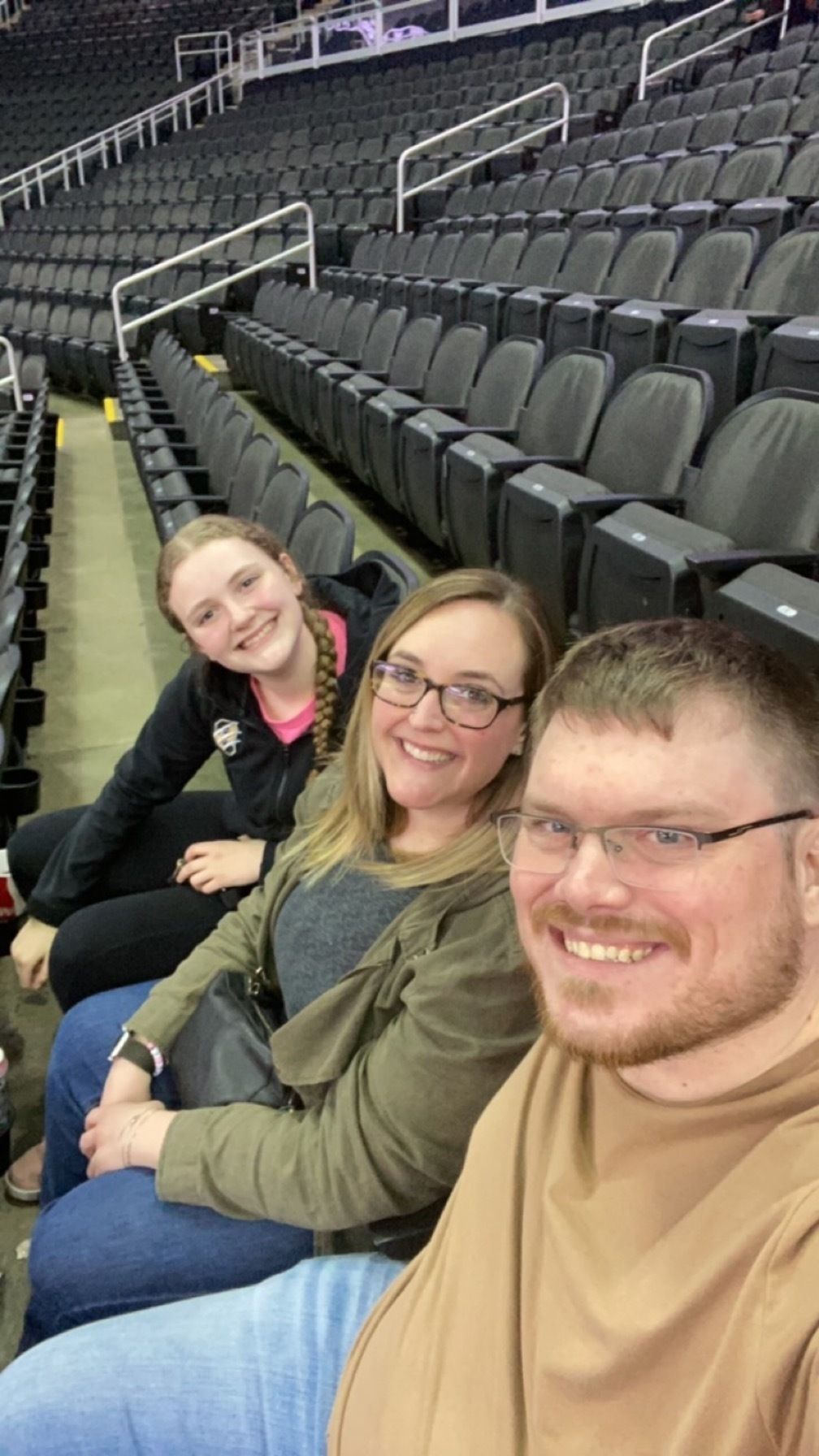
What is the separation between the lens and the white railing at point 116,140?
18.7ft

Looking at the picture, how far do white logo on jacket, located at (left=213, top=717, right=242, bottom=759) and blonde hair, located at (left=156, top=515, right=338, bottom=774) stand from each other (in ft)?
0.20

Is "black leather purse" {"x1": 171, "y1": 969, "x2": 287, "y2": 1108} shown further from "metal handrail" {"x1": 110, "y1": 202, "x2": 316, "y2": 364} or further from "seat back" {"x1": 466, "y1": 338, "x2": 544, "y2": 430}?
"metal handrail" {"x1": 110, "y1": 202, "x2": 316, "y2": 364}


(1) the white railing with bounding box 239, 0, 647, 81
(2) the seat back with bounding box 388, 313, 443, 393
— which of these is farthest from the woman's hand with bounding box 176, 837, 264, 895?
(1) the white railing with bounding box 239, 0, 647, 81

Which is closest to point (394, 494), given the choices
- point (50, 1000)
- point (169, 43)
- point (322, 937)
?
point (50, 1000)

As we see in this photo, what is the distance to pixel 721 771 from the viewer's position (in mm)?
290

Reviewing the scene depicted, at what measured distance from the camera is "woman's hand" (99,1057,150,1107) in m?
0.56

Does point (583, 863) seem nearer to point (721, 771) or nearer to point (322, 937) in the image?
point (721, 771)

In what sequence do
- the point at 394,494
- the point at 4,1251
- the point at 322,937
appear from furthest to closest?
1. the point at 394,494
2. the point at 4,1251
3. the point at 322,937

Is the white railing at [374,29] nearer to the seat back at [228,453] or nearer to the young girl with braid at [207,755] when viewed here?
the seat back at [228,453]

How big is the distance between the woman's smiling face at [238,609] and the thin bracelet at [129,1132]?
0.27 meters

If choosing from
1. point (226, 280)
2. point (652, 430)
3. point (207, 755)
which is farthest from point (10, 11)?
point (207, 755)

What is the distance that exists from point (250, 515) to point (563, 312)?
0.63 m

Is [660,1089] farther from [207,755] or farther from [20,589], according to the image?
[20,589]

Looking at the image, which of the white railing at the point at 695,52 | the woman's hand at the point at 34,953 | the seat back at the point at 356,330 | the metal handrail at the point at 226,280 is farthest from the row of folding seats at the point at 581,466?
the white railing at the point at 695,52
